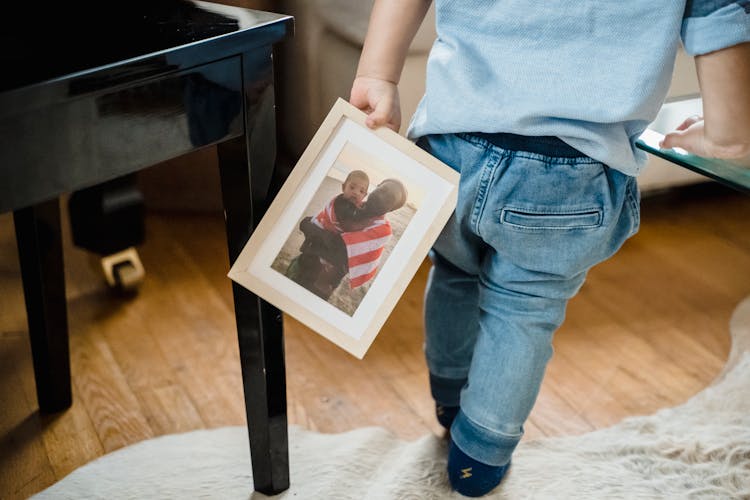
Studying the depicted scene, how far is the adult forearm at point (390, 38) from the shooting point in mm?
842

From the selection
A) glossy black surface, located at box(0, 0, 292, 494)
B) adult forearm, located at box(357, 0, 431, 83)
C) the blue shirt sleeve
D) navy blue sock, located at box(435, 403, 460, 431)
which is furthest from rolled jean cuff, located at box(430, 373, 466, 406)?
the blue shirt sleeve

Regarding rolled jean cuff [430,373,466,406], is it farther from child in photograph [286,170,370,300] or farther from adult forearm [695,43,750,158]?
adult forearm [695,43,750,158]

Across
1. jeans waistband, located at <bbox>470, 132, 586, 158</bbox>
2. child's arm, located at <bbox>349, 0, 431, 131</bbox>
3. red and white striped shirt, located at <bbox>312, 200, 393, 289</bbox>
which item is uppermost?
child's arm, located at <bbox>349, 0, 431, 131</bbox>

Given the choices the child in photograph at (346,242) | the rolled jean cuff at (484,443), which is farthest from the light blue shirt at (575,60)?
the rolled jean cuff at (484,443)

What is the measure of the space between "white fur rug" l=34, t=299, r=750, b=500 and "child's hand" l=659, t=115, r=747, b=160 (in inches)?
16.6

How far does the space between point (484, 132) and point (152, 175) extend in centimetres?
87

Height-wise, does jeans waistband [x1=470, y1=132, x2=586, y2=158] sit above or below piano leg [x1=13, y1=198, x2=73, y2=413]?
above

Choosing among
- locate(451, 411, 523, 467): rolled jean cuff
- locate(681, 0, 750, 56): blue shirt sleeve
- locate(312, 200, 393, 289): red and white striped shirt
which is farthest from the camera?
locate(451, 411, 523, 467): rolled jean cuff

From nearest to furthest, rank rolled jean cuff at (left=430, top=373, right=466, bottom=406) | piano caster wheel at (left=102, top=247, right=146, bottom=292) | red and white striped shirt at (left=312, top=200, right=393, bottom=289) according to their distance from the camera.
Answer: red and white striped shirt at (left=312, top=200, right=393, bottom=289)
rolled jean cuff at (left=430, top=373, right=466, bottom=406)
piano caster wheel at (left=102, top=247, right=146, bottom=292)

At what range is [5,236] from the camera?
58.2 inches

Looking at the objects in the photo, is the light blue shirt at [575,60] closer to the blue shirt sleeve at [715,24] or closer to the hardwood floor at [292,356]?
the blue shirt sleeve at [715,24]

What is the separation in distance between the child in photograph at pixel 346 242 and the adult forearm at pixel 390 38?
0.44 ft

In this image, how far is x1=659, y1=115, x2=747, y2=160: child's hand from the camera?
29.7 inches

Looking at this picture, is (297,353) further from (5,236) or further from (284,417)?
(5,236)
